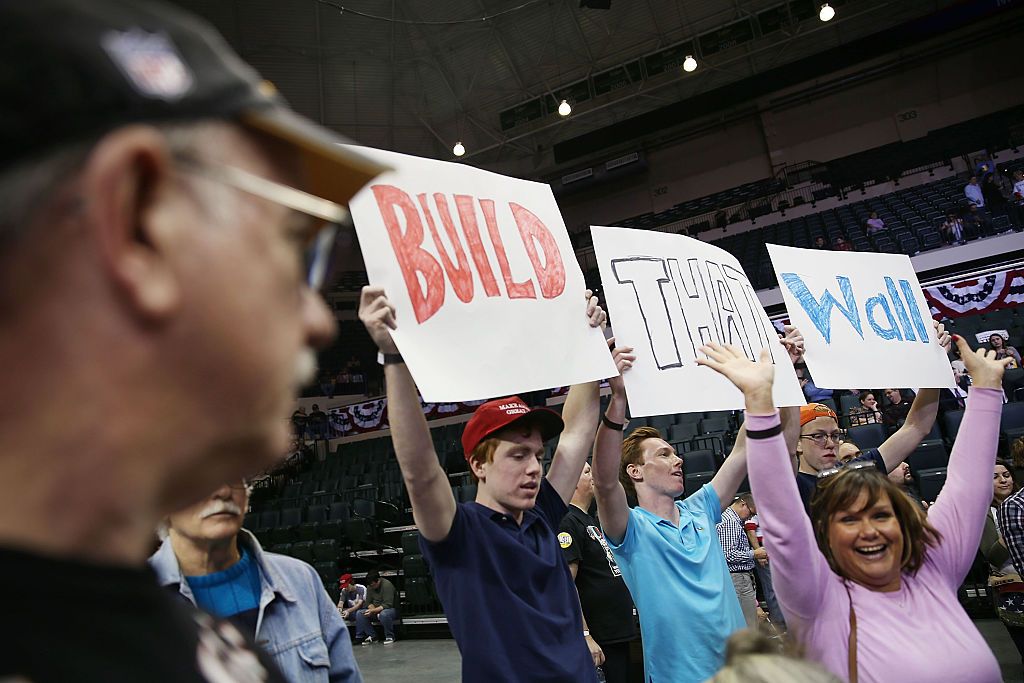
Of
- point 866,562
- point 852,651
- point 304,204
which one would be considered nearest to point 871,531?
point 866,562

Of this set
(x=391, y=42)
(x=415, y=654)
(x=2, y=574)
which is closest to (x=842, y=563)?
(x=2, y=574)

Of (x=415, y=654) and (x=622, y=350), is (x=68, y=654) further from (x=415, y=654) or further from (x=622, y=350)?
(x=415, y=654)

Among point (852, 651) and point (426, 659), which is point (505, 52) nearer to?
point (426, 659)

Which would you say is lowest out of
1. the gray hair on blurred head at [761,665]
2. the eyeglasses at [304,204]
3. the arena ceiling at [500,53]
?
the gray hair on blurred head at [761,665]

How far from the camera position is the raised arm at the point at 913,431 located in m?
2.81

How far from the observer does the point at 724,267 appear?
9.37 ft

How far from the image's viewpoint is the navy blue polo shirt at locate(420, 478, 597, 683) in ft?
5.56

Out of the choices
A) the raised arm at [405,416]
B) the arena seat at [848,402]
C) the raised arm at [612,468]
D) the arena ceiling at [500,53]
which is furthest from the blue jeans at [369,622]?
the arena ceiling at [500,53]

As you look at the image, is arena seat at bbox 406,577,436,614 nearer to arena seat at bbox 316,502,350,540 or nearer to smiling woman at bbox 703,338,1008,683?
arena seat at bbox 316,502,350,540

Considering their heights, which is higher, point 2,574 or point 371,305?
point 371,305

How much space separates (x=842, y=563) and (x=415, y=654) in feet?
20.9

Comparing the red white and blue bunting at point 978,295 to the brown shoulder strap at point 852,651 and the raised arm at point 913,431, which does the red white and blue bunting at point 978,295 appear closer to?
the raised arm at point 913,431

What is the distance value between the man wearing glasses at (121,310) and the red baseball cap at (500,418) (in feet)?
Answer: 5.37

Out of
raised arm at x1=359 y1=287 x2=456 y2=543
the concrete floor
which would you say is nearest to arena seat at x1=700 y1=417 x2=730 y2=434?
the concrete floor
